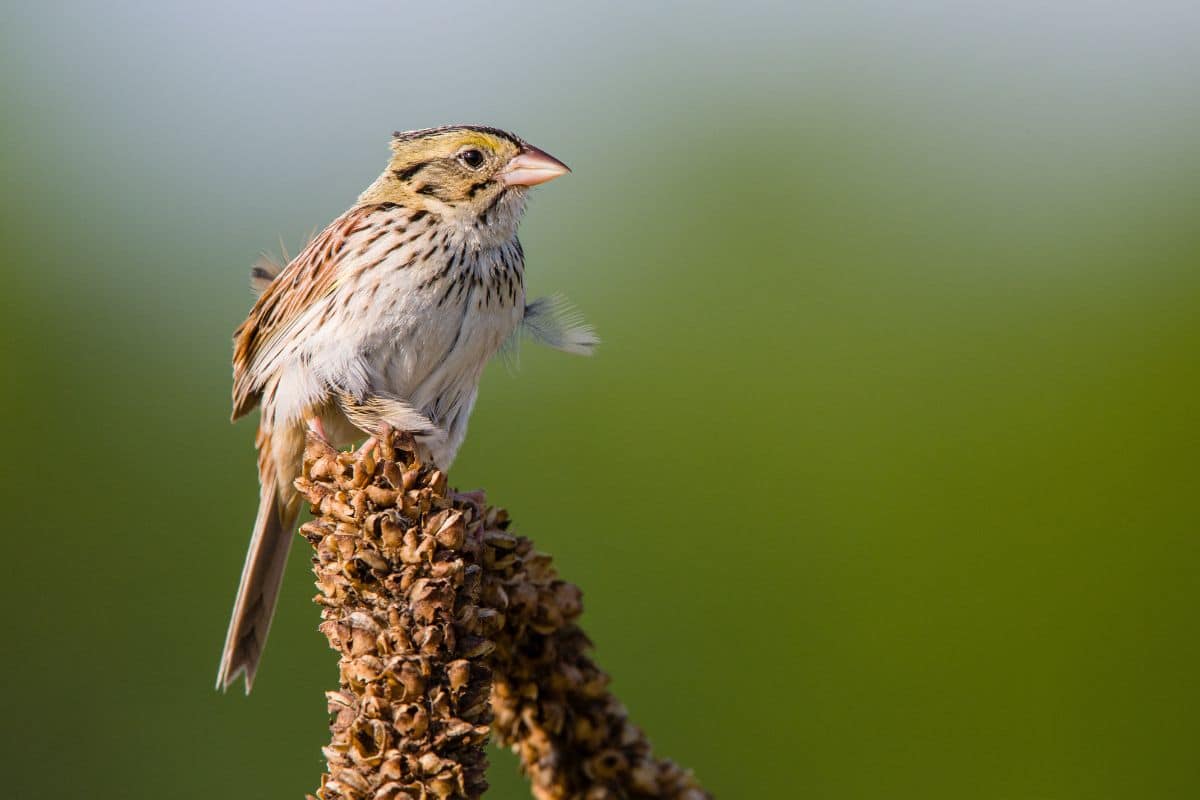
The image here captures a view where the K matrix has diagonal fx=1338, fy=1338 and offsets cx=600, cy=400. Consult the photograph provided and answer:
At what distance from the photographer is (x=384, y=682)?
183 cm

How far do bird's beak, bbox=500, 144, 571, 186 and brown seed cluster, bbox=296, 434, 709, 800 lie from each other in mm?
955

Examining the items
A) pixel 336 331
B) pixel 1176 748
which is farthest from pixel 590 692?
pixel 1176 748

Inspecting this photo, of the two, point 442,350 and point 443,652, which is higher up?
point 442,350

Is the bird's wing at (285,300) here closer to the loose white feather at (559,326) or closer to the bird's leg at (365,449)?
the loose white feather at (559,326)

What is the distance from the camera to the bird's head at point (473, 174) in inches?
117

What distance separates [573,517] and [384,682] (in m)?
2.46

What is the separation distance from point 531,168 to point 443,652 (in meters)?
1.40

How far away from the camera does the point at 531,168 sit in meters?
2.96

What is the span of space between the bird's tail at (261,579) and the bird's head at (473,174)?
2.31 ft

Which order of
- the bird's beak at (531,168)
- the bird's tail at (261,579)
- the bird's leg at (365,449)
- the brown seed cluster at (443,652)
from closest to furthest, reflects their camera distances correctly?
the brown seed cluster at (443,652), the bird's leg at (365,449), the bird's beak at (531,168), the bird's tail at (261,579)

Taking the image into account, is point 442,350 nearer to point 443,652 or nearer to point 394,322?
point 394,322

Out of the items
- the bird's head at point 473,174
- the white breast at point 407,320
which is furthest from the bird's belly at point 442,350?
the bird's head at point 473,174

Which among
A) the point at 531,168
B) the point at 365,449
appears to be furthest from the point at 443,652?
the point at 531,168

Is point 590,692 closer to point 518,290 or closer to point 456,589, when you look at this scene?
point 456,589
